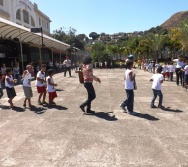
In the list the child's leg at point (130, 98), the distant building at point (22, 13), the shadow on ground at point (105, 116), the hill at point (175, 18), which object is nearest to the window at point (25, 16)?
the distant building at point (22, 13)

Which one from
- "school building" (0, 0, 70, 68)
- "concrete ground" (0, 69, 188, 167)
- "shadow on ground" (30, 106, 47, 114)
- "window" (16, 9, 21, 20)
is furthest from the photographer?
"window" (16, 9, 21, 20)

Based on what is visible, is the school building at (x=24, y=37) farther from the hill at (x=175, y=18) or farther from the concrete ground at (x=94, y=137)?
the hill at (x=175, y=18)

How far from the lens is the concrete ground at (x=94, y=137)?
13.8ft

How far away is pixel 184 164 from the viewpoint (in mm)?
4008

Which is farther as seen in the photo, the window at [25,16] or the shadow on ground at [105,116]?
the window at [25,16]

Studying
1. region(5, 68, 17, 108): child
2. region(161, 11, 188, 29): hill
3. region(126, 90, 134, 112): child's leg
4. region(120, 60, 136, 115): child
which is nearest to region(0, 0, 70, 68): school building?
region(5, 68, 17, 108): child

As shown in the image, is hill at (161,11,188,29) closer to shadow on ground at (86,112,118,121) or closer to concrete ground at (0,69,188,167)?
shadow on ground at (86,112,118,121)

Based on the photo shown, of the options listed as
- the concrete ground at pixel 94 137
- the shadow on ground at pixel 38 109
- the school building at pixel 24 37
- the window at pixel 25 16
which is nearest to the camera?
the concrete ground at pixel 94 137

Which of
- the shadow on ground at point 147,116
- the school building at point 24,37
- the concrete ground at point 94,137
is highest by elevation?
the school building at point 24,37

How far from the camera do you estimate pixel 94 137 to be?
17.3 feet

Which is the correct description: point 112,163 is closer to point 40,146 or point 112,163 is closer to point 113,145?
point 113,145

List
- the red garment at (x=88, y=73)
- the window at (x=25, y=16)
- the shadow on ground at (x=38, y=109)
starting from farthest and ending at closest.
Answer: the window at (x=25, y=16) < the shadow on ground at (x=38, y=109) < the red garment at (x=88, y=73)

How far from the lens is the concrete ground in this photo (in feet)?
13.8

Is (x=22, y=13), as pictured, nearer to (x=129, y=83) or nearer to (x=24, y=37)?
(x=24, y=37)
